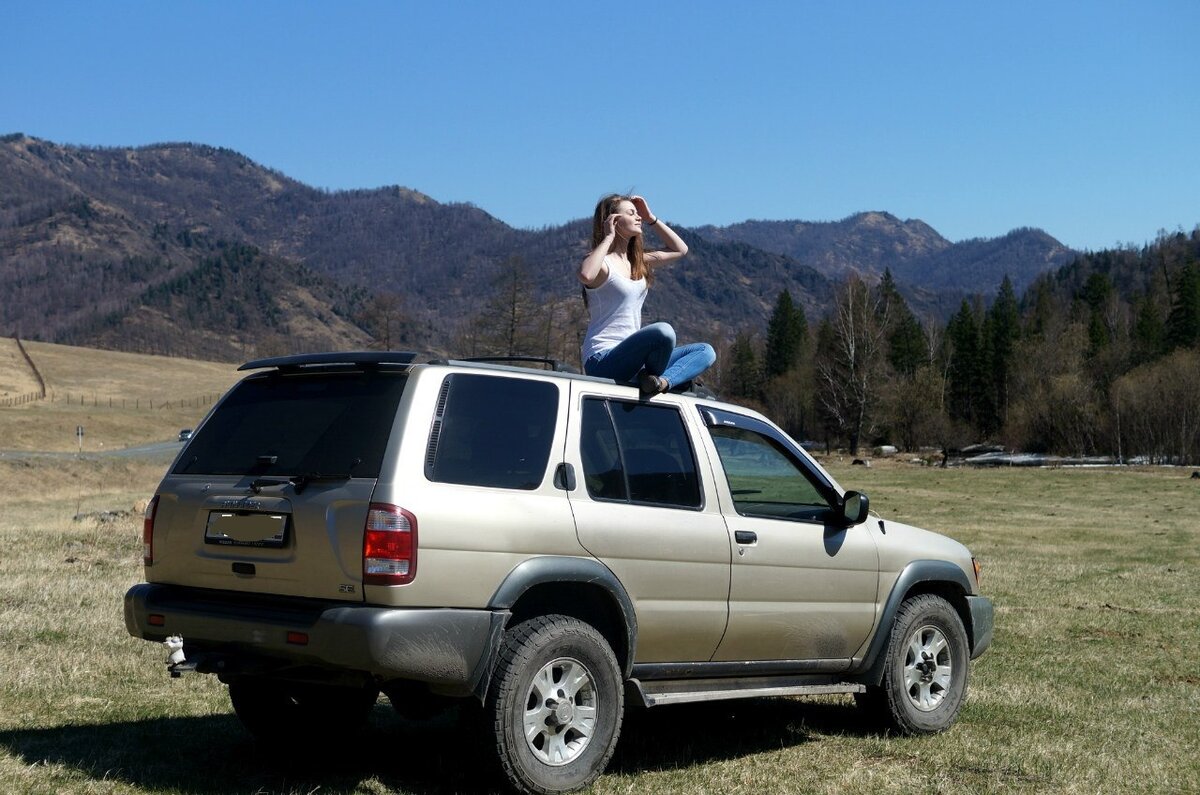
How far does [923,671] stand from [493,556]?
11.4 feet

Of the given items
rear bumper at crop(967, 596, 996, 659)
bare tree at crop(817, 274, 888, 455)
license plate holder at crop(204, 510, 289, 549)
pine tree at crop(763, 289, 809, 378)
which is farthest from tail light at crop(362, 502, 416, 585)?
pine tree at crop(763, 289, 809, 378)

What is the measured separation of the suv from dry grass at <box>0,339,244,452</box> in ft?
182

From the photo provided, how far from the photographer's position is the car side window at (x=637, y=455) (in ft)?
19.3

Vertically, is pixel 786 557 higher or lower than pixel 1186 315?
lower

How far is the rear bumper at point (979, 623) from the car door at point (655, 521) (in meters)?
2.37

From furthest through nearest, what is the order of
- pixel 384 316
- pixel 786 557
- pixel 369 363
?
pixel 384 316 → pixel 786 557 → pixel 369 363

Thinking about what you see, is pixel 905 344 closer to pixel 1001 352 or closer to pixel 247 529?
pixel 1001 352

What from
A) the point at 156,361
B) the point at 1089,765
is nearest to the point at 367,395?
the point at 1089,765

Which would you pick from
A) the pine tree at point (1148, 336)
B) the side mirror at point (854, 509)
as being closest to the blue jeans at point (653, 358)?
the side mirror at point (854, 509)

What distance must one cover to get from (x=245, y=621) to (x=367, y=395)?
1.12m

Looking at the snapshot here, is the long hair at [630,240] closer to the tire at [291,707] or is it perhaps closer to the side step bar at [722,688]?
the side step bar at [722,688]

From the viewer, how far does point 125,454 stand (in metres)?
54.5

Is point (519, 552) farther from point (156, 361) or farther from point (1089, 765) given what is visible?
point (156, 361)

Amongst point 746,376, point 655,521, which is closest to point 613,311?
point 655,521
